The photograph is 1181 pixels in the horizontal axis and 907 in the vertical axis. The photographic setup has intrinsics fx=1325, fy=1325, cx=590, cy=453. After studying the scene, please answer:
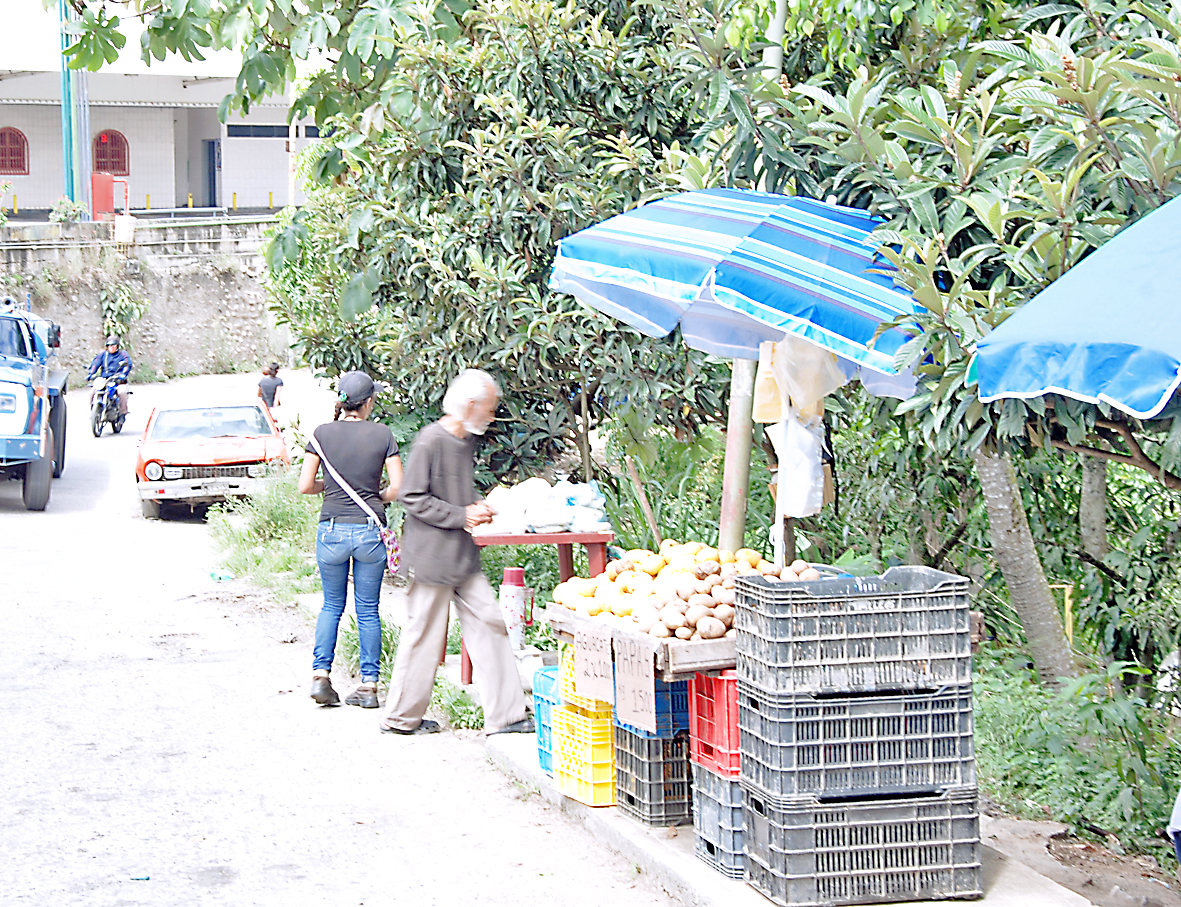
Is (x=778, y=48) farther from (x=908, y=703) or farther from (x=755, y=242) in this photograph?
(x=908, y=703)

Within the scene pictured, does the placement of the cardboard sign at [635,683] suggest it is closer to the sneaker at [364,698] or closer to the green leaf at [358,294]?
the sneaker at [364,698]

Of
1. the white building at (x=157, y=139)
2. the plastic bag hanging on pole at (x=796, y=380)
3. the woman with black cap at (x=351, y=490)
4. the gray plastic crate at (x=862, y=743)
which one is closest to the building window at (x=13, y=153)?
the white building at (x=157, y=139)

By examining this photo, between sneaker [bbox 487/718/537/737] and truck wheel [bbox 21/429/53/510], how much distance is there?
12.2m

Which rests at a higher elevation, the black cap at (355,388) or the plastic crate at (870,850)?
the black cap at (355,388)

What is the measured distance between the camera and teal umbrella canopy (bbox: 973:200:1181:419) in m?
A: 3.46

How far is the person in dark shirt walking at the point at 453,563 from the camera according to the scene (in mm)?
6895

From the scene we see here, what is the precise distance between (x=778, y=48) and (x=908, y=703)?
413cm

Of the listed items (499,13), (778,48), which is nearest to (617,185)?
(499,13)

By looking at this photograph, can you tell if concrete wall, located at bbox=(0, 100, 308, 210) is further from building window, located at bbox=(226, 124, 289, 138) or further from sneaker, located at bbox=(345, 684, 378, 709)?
sneaker, located at bbox=(345, 684, 378, 709)

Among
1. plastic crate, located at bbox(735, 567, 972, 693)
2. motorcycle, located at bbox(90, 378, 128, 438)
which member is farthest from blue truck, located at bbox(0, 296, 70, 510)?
plastic crate, located at bbox(735, 567, 972, 693)

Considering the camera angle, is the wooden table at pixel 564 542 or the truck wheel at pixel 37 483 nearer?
the wooden table at pixel 564 542

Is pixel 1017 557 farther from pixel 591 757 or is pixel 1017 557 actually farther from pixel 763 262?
pixel 591 757

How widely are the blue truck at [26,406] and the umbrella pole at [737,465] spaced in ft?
41.1

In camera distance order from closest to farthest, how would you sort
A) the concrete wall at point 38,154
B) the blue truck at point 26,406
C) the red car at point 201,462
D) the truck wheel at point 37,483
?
the red car at point 201,462
the blue truck at point 26,406
the truck wheel at point 37,483
the concrete wall at point 38,154
